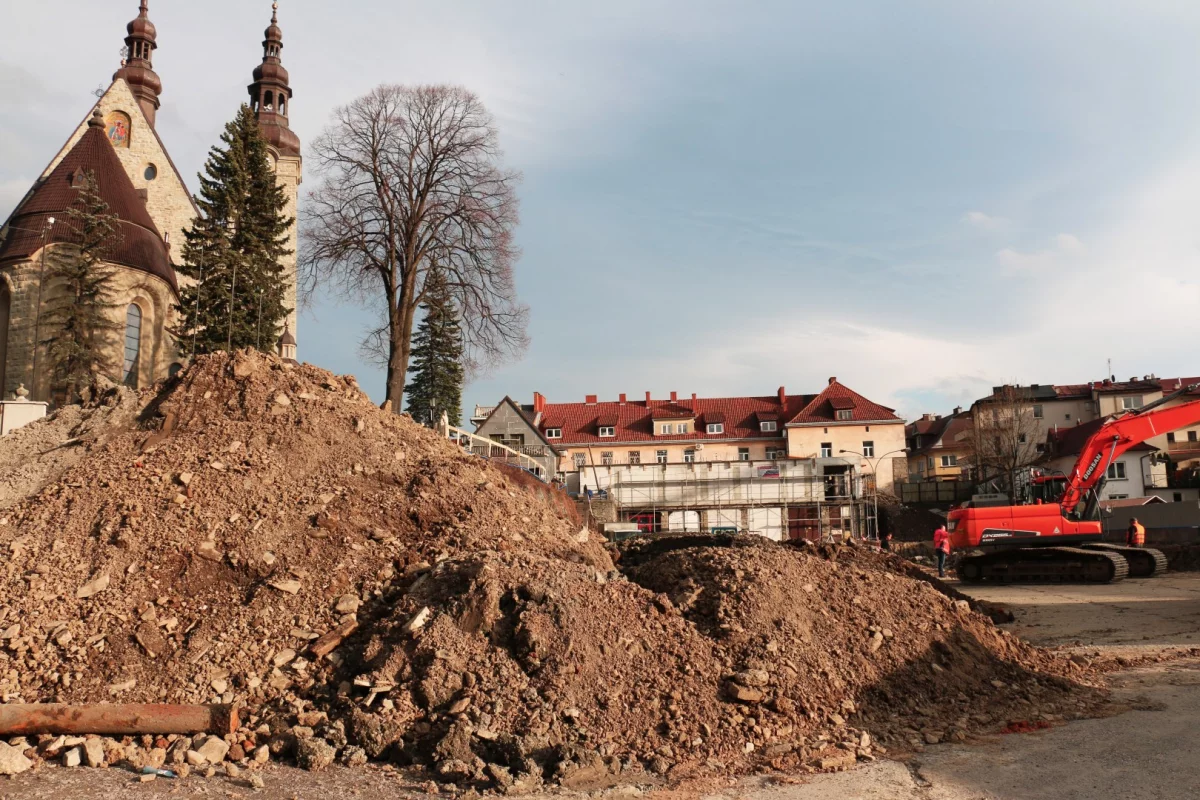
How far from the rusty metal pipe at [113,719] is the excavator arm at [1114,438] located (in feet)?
64.0

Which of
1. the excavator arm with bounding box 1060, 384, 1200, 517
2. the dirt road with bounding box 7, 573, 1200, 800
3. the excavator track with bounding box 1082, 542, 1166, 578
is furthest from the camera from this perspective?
the excavator track with bounding box 1082, 542, 1166, 578

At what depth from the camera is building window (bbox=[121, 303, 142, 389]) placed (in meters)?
32.0

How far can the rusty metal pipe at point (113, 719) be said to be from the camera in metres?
6.89

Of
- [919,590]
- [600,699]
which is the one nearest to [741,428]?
[919,590]

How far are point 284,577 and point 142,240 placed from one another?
29512 millimetres

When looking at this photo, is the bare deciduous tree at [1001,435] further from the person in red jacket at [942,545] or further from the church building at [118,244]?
the church building at [118,244]

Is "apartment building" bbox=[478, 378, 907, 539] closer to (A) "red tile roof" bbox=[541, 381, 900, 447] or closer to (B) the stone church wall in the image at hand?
(A) "red tile roof" bbox=[541, 381, 900, 447]

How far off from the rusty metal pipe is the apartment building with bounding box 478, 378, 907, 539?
95.4ft

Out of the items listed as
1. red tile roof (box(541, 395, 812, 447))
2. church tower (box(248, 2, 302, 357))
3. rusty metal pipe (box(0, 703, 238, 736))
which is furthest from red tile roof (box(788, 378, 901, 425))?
rusty metal pipe (box(0, 703, 238, 736))

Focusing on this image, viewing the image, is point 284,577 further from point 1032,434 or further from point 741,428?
point 1032,434

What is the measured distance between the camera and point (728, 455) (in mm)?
58656

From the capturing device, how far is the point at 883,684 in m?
8.16

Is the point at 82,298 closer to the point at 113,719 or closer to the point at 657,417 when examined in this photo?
the point at 113,719

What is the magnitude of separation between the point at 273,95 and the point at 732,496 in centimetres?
2981
